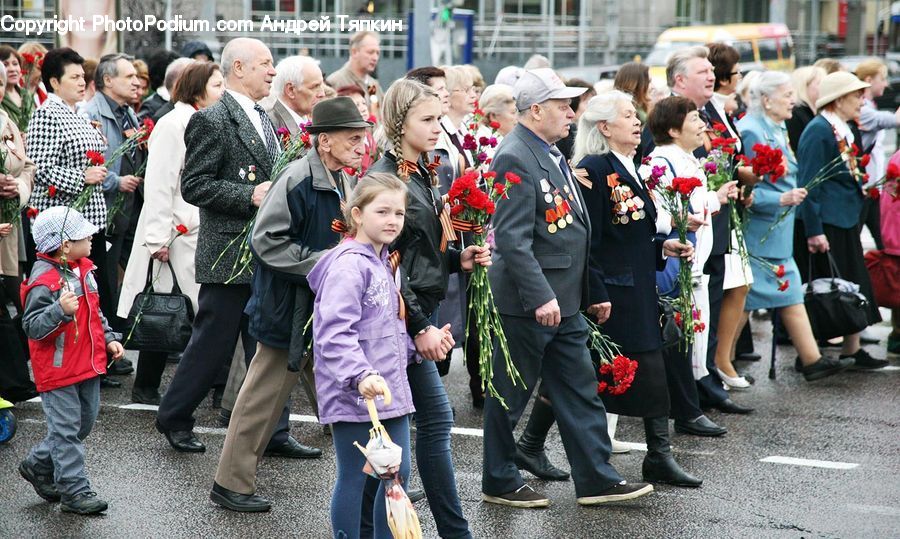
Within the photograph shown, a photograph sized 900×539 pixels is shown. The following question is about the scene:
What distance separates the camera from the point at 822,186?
31.7ft

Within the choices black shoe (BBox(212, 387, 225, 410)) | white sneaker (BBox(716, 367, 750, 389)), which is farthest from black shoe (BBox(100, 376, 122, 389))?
white sneaker (BBox(716, 367, 750, 389))

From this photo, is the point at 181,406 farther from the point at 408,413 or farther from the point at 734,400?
the point at 734,400

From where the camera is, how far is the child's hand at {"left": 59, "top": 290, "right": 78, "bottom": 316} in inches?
223

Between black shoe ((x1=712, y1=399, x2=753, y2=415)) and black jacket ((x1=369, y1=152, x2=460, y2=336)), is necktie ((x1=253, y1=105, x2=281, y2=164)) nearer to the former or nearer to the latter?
black jacket ((x1=369, y1=152, x2=460, y2=336))

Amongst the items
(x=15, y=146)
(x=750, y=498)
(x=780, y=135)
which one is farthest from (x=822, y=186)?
(x=15, y=146)

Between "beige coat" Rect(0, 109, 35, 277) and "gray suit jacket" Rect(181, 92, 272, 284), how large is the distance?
1994 mm

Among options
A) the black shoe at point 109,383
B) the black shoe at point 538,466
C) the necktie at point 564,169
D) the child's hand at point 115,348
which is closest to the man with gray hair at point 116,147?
the black shoe at point 109,383

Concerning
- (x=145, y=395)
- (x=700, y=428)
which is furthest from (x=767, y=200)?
(x=145, y=395)

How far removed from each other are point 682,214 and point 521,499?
5.77 feet

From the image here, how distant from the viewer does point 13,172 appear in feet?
27.0

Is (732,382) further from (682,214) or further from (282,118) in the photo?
(282,118)

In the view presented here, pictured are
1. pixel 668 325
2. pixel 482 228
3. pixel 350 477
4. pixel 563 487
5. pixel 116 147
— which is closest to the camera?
pixel 350 477

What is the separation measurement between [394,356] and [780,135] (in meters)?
4.88

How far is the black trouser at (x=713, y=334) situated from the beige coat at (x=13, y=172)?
4260 millimetres
